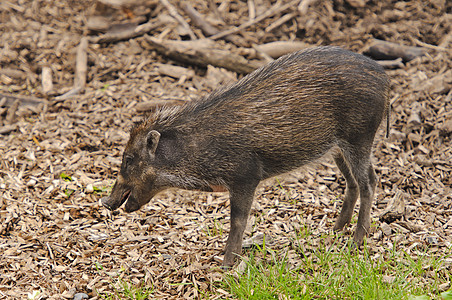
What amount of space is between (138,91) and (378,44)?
382cm

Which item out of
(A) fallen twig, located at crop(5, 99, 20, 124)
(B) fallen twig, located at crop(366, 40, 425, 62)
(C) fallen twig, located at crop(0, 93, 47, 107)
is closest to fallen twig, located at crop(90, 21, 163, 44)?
(C) fallen twig, located at crop(0, 93, 47, 107)

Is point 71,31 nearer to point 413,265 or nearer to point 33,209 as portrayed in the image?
point 33,209

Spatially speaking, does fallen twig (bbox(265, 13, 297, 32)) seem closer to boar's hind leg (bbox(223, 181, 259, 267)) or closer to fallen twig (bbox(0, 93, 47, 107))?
fallen twig (bbox(0, 93, 47, 107))

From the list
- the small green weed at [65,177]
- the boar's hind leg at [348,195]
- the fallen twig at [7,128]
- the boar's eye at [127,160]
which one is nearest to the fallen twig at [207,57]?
the fallen twig at [7,128]

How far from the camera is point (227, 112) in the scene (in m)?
4.80

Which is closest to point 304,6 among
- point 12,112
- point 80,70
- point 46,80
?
point 80,70

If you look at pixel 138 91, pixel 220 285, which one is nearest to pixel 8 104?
pixel 138 91

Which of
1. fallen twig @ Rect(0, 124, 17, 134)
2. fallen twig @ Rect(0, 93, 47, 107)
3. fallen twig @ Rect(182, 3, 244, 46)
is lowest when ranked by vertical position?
fallen twig @ Rect(0, 124, 17, 134)

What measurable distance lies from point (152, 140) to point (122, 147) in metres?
2.36

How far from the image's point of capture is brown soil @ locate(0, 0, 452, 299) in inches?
202

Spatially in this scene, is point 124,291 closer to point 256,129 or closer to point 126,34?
point 256,129

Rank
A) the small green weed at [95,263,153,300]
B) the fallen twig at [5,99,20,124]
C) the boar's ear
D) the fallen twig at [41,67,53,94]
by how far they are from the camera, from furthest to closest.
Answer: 1. the fallen twig at [41,67,53,94]
2. the fallen twig at [5,99,20,124]
3. the boar's ear
4. the small green weed at [95,263,153,300]

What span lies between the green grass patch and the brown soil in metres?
0.22

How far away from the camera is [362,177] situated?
5.16 m
